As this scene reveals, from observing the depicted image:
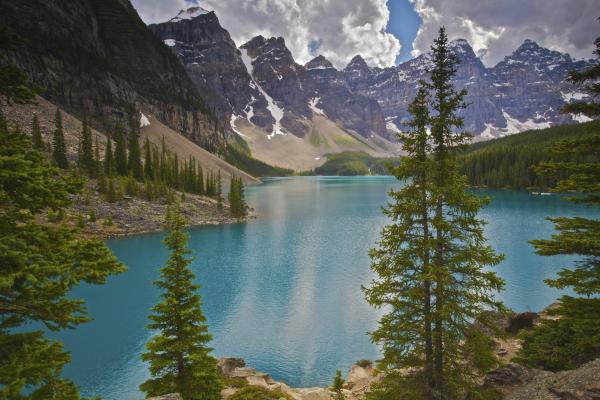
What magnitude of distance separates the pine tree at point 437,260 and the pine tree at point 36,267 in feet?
31.4

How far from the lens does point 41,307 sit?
671 centimetres

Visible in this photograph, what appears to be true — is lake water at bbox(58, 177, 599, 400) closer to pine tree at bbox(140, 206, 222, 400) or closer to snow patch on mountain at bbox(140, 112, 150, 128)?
pine tree at bbox(140, 206, 222, 400)

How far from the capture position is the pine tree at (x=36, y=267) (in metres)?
6.09

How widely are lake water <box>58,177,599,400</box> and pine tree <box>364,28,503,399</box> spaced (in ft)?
39.4

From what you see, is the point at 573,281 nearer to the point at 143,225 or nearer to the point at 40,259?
the point at 40,259

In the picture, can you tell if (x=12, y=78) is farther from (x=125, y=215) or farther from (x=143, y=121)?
(x=143, y=121)

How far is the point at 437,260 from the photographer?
12.7m

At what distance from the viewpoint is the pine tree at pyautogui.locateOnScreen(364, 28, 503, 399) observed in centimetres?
1215

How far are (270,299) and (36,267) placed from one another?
105 feet

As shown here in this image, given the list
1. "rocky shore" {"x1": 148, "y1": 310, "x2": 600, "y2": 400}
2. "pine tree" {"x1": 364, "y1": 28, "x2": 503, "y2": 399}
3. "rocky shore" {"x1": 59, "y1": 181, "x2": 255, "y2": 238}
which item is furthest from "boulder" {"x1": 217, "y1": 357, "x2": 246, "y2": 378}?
"rocky shore" {"x1": 59, "y1": 181, "x2": 255, "y2": 238}

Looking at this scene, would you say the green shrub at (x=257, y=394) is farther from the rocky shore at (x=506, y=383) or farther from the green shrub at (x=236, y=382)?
the green shrub at (x=236, y=382)

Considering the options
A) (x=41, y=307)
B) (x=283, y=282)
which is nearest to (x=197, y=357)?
(x=41, y=307)

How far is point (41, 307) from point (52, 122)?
115501mm

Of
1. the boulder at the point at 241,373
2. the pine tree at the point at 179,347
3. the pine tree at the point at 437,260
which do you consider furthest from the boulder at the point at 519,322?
the pine tree at the point at 179,347
